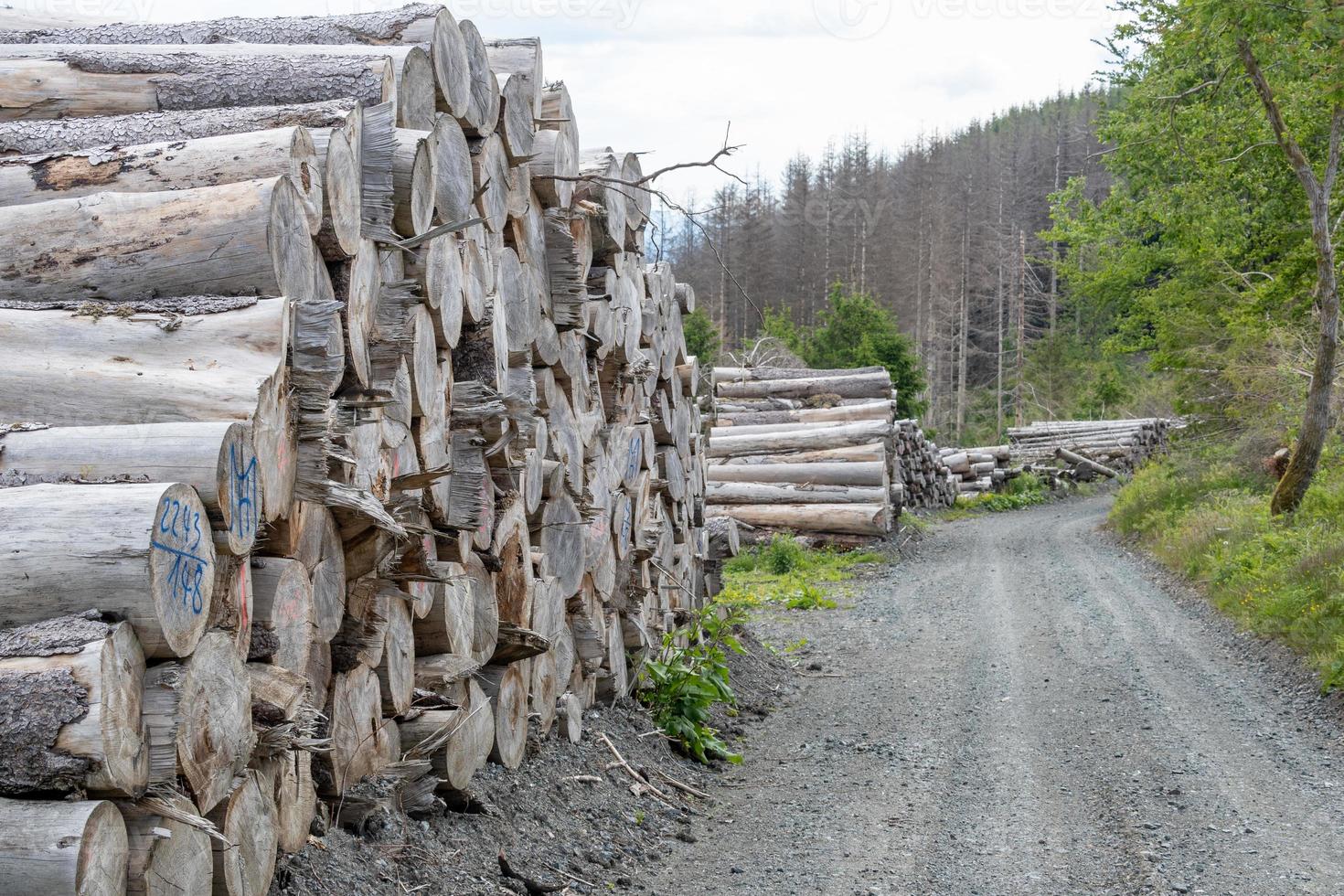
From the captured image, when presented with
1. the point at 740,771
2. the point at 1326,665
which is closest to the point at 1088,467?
the point at 1326,665

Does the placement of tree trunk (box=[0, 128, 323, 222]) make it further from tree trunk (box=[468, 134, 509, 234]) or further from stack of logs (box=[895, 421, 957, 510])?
stack of logs (box=[895, 421, 957, 510])

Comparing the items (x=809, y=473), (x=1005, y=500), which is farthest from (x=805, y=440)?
(x=1005, y=500)

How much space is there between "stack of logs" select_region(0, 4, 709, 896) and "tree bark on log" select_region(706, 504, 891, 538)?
37.8 feet

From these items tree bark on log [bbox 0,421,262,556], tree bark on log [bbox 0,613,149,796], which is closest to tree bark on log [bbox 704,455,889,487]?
tree bark on log [bbox 0,421,262,556]

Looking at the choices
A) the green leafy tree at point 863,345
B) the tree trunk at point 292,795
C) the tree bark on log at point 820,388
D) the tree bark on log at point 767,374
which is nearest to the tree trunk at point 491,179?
the tree trunk at point 292,795

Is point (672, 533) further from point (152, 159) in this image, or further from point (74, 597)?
point (74, 597)

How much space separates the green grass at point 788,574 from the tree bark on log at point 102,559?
10.8 meters

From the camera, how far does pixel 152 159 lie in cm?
365

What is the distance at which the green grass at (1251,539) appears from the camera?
30.6 ft

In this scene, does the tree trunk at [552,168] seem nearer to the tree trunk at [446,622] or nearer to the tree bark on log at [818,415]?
the tree trunk at [446,622]

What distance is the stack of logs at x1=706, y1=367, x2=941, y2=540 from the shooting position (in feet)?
57.8

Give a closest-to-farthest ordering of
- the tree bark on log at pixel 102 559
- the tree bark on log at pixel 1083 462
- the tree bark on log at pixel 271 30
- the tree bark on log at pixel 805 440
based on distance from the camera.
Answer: the tree bark on log at pixel 102 559 → the tree bark on log at pixel 271 30 → the tree bark on log at pixel 805 440 → the tree bark on log at pixel 1083 462

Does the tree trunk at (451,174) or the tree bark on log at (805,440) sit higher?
the tree trunk at (451,174)

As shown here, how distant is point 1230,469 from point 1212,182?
447 cm
